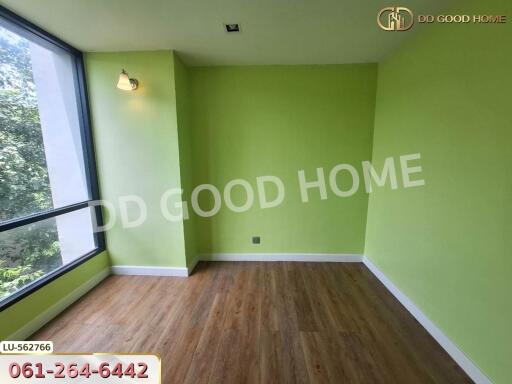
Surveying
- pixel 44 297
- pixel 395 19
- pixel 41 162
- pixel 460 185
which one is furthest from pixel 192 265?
pixel 395 19

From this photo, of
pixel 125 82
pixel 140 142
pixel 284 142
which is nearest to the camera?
pixel 125 82

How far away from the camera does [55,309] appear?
1955mm

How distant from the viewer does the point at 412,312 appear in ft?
6.51

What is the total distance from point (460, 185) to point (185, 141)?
257cm

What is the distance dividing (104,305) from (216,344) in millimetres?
1265

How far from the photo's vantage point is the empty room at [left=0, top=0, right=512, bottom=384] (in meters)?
1.40

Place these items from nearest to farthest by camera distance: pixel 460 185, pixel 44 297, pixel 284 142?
1. pixel 460 185
2. pixel 44 297
3. pixel 284 142

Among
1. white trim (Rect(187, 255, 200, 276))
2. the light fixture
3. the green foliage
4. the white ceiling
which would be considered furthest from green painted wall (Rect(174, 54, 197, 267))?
the green foliage

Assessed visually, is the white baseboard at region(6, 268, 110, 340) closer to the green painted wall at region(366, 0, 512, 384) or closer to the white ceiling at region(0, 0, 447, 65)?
the white ceiling at region(0, 0, 447, 65)

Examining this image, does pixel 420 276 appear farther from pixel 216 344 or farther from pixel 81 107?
pixel 81 107

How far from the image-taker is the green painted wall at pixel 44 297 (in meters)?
1.61

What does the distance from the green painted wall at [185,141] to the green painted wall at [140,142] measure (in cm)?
8

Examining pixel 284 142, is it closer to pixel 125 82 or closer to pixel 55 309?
pixel 125 82

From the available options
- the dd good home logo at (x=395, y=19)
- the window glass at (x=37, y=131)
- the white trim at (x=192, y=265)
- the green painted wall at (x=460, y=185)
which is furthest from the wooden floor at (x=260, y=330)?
the dd good home logo at (x=395, y=19)
